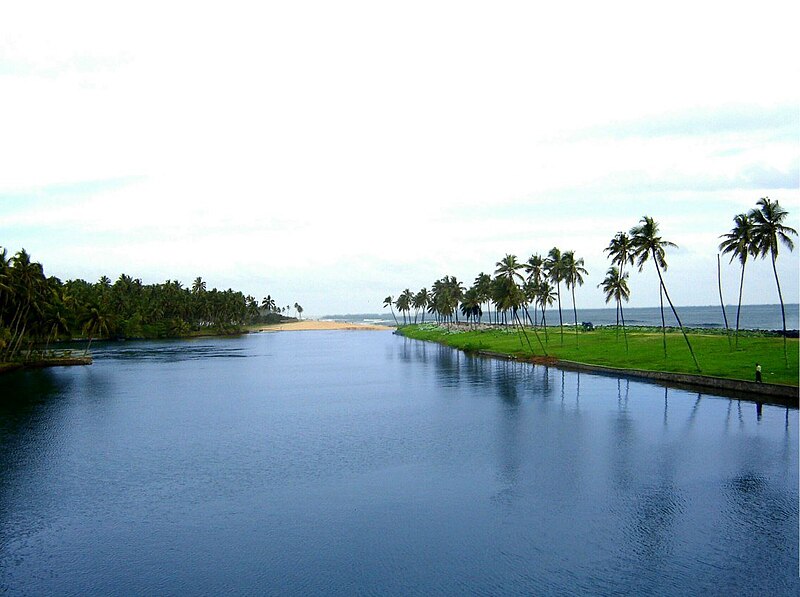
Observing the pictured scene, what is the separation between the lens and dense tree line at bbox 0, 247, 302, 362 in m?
73.7

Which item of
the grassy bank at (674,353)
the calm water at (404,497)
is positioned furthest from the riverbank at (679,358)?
the calm water at (404,497)

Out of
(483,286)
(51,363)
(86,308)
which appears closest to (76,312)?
(86,308)

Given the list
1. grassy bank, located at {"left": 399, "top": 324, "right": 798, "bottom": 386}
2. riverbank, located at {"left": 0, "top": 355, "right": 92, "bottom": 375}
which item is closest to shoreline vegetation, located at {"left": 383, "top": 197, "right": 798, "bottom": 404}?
grassy bank, located at {"left": 399, "top": 324, "right": 798, "bottom": 386}

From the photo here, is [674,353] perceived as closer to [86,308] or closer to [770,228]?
[770,228]

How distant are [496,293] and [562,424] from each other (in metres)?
55.2

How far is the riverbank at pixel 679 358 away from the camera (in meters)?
49.4

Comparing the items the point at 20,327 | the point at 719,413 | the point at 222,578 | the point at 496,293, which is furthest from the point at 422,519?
the point at 20,327

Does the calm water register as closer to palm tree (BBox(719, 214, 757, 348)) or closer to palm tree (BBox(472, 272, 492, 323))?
palm tree (BBox(719, 214, 757, 348))

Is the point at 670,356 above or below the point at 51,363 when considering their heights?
above

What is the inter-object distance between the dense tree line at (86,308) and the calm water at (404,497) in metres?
27.9

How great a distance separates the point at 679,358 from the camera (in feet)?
214

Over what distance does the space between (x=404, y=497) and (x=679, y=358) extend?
163 feet

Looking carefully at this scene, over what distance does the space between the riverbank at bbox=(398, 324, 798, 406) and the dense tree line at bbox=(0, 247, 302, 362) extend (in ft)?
219

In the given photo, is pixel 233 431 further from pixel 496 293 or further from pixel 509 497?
pixel 496 293
